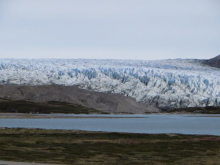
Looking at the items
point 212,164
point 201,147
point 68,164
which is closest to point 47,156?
point 68,164

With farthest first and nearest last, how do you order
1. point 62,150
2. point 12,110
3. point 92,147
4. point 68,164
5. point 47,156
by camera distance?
point 12,110, point 92,147, point 62,150, point 47,156, point 68,164

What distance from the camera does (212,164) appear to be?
3891cm

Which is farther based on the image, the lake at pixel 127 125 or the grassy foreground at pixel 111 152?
the lake at pixel 127 125

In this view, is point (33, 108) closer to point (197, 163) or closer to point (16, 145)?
point (16, 145)

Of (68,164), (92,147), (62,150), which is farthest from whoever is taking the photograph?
(92,147)

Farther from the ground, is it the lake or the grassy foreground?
the grassy foreground

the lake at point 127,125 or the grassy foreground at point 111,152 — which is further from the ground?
the grassy foreground at point 111,152

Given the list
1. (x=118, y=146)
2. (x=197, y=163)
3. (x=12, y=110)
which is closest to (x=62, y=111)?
(x=12, y=110)

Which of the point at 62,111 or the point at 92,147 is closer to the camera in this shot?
the point at 92,147

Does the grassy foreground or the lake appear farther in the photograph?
the lake

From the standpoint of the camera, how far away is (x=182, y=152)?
48094 mm

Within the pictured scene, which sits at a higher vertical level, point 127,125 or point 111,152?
point 111,152

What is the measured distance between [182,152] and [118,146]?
24.5ft

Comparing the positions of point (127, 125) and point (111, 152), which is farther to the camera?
point (127, 125)
